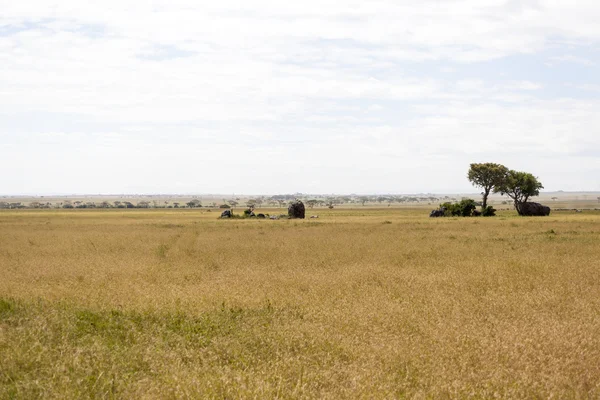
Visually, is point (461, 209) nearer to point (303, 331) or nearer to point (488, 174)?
point (488, 174)

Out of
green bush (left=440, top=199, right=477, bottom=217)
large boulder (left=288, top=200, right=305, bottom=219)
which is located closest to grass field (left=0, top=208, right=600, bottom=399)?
large boulder (left=288, top=200, right=305, bottom=219)

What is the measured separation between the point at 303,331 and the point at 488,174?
314 ft

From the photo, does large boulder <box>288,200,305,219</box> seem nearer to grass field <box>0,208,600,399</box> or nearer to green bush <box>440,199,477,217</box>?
green bush <box>440,199,477,217</box>

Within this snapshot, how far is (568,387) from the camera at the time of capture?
7.78 m

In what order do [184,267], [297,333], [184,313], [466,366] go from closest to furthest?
[466,366] < [297,333] < [184,313] < [184,267]

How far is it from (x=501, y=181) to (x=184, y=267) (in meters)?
88.1

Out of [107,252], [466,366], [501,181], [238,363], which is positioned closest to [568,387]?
[466,366]

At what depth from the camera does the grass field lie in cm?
764

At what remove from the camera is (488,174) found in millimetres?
99938

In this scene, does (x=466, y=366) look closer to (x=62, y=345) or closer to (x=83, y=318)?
(x=62, y=345)

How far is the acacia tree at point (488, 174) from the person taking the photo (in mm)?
99562

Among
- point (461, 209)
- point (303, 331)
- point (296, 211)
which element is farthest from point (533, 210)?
point (303, 331)

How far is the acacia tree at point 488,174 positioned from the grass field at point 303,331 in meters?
83.3

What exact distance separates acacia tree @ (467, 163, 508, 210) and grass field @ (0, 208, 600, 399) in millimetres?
83338
